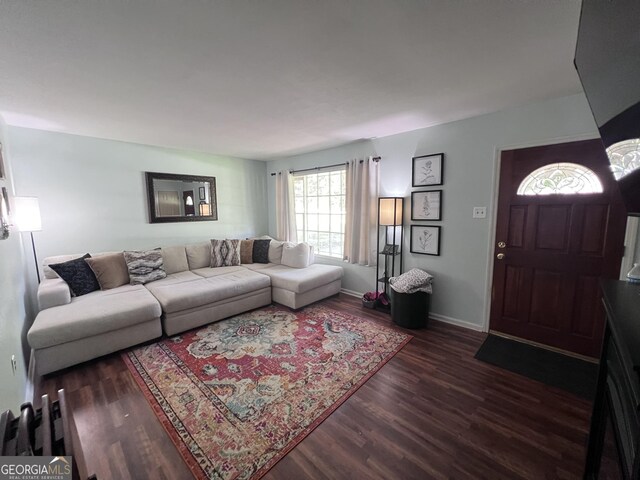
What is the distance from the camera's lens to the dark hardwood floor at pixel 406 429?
4.56ft

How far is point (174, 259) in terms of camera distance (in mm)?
3744

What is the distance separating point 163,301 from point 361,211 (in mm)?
2695

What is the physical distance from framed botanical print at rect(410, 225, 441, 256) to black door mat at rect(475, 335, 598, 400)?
3.63 feet

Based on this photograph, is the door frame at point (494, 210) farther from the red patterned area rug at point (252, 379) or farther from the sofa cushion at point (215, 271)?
the sofa cushion at point (215, 271)

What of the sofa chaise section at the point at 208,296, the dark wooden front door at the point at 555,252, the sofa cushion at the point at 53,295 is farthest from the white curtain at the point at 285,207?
the dark wooden front door at the point at 555,252

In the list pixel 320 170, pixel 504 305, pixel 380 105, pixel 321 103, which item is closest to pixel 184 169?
pixel 320 170

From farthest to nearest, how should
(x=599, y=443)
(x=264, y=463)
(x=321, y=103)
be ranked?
(x=321, y=103), (x=264, y=463), (x=599, y=443)

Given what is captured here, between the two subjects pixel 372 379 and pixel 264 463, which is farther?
pixel 372 379

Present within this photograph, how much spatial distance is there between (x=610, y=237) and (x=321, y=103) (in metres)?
2.68

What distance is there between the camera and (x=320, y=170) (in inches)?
167

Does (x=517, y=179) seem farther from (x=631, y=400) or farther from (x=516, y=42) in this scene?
(x=631, y=400)

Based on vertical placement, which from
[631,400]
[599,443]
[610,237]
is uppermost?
[610,237]

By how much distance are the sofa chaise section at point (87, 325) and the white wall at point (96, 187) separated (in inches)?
29.8

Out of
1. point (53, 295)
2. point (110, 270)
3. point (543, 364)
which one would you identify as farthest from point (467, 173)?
point (53, 295)
